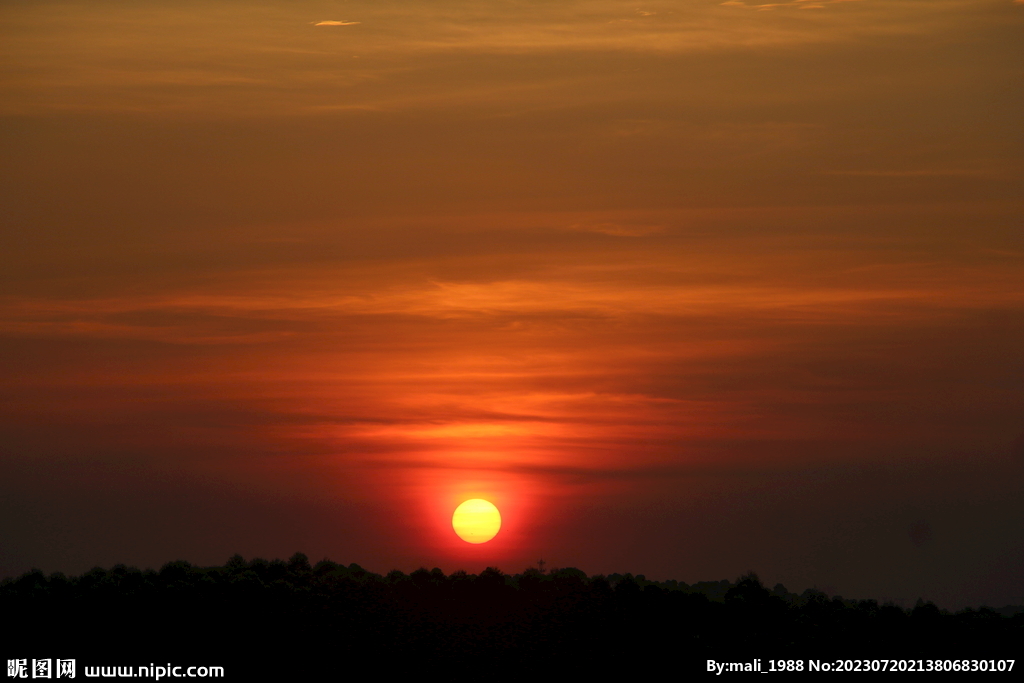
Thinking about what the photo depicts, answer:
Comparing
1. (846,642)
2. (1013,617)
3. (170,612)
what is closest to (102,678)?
(170,612)

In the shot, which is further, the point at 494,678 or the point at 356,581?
the point at 356,581

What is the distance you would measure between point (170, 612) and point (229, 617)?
8.73 feet

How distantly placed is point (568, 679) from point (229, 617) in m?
15.7

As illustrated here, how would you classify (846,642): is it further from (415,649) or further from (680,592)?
(415,649)

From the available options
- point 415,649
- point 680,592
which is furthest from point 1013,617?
point 415,649

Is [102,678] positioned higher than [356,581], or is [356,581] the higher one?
[356,581]

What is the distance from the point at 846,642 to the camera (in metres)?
69.8

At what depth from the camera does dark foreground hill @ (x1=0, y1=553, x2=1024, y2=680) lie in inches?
2628

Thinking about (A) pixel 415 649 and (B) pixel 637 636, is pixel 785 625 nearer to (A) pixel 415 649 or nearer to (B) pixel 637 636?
(B) pixel 637 636

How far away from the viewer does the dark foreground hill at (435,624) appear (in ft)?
219

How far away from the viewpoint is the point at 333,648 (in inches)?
2650

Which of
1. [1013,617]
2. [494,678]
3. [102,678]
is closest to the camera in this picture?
[102,678]

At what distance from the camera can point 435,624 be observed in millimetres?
70125

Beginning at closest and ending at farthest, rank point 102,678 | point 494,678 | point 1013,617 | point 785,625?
point 102,678
point 494,678
point 785,625
point 1013,617
